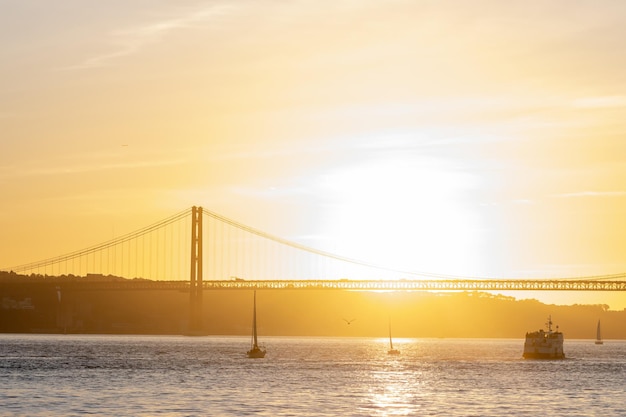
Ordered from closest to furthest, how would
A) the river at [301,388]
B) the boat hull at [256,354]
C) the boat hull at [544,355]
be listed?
the river at [301,388] < the boat hull at [256,354] < the boat hull at [544,355]

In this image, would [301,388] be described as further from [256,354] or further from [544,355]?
[544,355]

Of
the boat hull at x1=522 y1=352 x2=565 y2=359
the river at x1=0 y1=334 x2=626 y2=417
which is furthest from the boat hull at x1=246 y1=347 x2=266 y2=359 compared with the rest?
the boat hull at x1=522 y1=352 x2=565 y2=359

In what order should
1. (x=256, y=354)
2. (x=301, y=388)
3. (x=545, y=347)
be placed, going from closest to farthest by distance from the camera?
(x=301, y=388) → (x=256, y=354) → (x=545, y=347)

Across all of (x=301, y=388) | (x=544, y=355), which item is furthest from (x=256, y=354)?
(x=301, y=388)

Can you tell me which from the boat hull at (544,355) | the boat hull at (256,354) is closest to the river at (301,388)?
the boat hull at (256,354)

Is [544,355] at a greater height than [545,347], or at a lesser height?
lesser

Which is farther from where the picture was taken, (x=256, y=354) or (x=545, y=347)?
(x=545, y=347)

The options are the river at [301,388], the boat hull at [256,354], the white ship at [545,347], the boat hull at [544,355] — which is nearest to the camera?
the river at [301,388]

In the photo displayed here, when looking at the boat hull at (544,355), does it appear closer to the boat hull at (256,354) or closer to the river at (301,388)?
the river at (301,388)

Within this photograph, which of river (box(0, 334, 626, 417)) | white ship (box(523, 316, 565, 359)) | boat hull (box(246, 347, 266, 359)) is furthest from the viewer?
white ship (box(523, 316, 565, 359))

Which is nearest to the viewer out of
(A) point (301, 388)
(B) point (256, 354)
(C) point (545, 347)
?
(A) point (301, 388)

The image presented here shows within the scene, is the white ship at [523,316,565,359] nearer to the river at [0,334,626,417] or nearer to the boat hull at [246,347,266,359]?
the river at [0,334,626,417]

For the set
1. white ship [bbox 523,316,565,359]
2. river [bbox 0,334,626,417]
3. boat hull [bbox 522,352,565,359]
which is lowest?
river [bbox 0,334,626,417]

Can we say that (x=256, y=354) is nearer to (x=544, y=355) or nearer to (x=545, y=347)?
(x=544, y=355)
